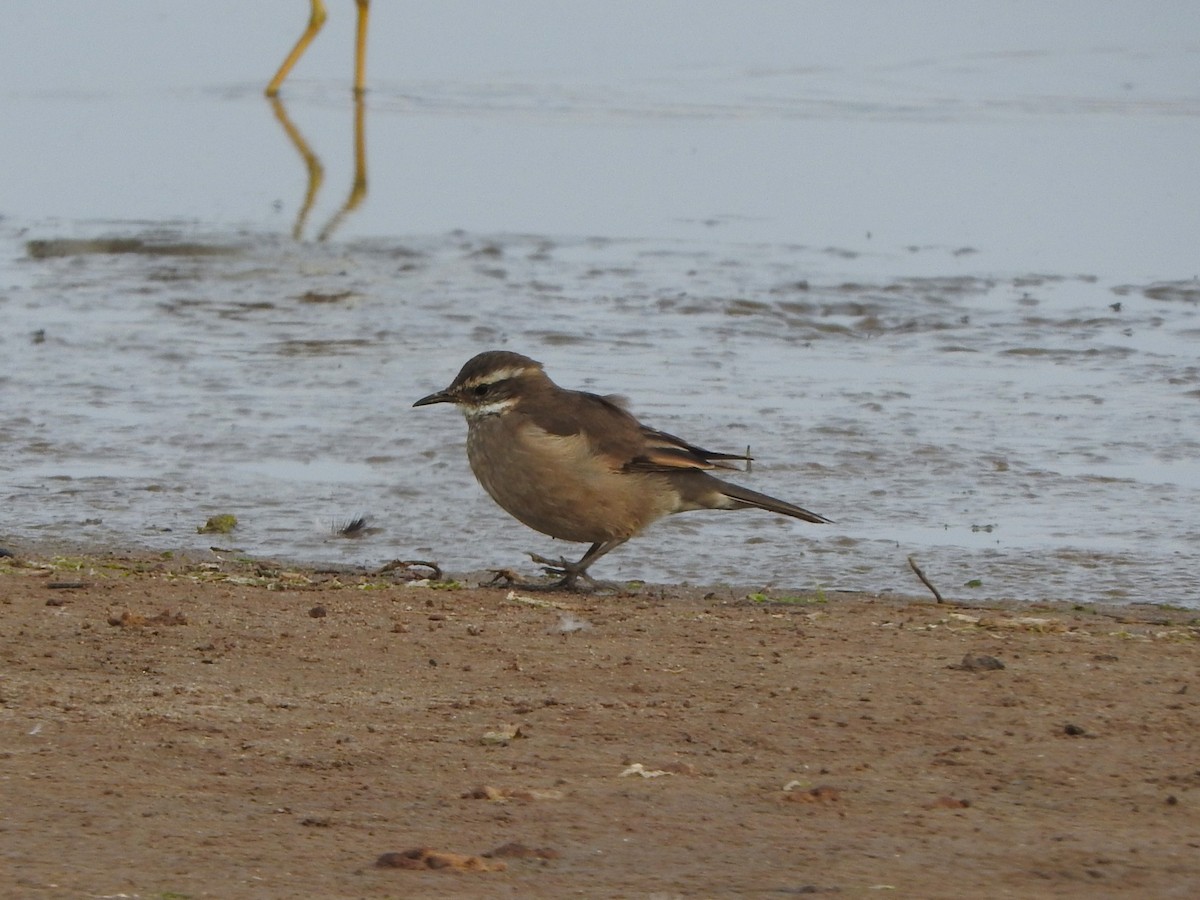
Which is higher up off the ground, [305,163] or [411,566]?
[305,163]

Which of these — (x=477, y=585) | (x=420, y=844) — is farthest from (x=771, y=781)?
(x=477, y=585)

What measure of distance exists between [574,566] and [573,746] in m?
2.43

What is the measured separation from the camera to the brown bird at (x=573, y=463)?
7.71 m

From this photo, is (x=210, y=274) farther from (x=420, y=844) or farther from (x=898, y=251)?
(x=420, y=844)

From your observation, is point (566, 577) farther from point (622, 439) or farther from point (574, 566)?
point (622, 439)

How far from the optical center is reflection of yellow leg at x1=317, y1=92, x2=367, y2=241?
628 inches

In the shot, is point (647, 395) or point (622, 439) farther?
point (647, 395)

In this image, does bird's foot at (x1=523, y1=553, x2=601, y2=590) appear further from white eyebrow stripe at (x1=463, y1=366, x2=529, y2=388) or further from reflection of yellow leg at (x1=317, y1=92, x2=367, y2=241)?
reflection of yellow leg at (x1=317, y1=92, x2=367, y2=241)

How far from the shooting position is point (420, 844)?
4688 millimetres

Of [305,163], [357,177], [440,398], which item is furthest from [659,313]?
[305,163]

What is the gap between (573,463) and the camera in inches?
303

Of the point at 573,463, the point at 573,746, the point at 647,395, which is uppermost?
the point at 573,463

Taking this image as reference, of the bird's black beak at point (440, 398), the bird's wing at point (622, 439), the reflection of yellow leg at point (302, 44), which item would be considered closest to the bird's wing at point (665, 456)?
the bird's wing at point (622, 439)

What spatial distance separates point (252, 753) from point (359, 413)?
5363 millimetres
